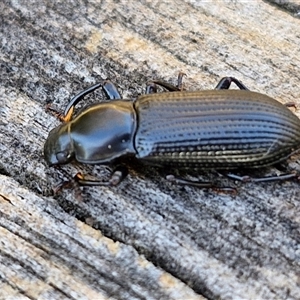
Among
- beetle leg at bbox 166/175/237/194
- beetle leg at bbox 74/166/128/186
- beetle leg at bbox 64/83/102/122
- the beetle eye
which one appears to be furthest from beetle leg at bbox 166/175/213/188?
beetle leg at bbox 64/83/102/122

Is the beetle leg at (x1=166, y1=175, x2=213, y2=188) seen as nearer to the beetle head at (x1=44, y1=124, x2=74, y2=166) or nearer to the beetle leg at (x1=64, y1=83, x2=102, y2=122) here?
the beetle head at (x1=44, y1=124, x2=74, y2=166)

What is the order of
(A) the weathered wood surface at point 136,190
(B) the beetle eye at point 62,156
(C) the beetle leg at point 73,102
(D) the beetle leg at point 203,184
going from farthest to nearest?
(C) the beetle leg at point 73,102
(B) the beetle eye at point 62,156
(D) the beetle leg at point 203,184
(A) the weathered wood surface at point 136,190

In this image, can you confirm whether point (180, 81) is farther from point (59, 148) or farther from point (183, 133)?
point (59, 148)

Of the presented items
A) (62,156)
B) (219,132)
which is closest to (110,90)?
(62,156)

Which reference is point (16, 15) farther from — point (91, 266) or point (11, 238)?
point (91, 266)

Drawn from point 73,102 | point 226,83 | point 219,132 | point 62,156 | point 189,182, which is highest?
point 226,83

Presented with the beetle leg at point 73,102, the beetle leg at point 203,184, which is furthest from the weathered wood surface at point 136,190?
the beetle leg at point 73,102

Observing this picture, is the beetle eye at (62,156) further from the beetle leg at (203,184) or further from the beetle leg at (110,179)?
the beetle leg at (203,184)
